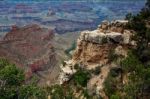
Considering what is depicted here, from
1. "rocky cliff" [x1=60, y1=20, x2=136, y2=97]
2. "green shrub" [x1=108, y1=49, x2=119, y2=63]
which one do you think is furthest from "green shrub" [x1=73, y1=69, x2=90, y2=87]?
"green shrub" [x1=108, y1=49, x2=119, y2=63]

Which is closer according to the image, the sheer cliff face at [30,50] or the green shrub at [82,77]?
the green shrub at [82,77]

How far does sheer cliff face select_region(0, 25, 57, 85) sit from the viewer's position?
84.4 m

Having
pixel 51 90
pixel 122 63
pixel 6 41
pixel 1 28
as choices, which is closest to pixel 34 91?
pixel 51 90

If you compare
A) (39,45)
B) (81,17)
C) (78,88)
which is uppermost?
(78,88)

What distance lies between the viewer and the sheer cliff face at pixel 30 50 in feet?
277

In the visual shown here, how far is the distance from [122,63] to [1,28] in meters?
120

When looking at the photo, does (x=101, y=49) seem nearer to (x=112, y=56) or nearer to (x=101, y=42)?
(x=101, y=42)

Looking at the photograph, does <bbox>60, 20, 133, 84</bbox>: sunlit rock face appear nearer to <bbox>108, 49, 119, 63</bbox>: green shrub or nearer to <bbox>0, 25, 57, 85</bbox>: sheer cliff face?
<bbox>108, 49, 119, 63</bbox>: green shrub

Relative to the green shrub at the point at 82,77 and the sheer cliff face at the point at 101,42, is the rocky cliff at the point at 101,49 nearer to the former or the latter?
the sheer cliff face at the point at 101,42

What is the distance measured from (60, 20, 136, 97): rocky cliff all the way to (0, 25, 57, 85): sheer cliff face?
31468 mm

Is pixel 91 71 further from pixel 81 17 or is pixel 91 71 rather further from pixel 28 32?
pixel 81 17

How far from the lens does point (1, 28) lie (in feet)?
514

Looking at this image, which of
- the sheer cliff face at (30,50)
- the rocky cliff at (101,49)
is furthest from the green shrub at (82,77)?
the sheer cliff face at (30,50)

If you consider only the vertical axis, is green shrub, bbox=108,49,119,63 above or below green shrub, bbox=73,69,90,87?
above
